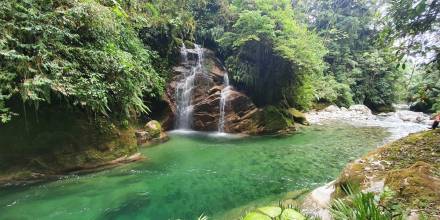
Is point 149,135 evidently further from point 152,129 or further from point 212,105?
point 212,105

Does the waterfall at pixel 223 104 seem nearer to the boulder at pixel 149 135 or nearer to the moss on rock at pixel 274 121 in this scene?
the moss on rock at pixel 274 121

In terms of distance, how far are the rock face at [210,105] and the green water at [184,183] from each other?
399 centimetres

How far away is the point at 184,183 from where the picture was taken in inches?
285

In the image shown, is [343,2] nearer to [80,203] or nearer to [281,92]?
[281,92]

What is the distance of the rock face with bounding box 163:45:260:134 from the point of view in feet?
52.5

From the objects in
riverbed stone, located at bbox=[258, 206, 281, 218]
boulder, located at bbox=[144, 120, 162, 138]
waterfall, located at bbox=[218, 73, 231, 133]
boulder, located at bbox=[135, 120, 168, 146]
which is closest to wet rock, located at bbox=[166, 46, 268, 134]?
waterfall, located at bbox=[218, 73, 231, 133]

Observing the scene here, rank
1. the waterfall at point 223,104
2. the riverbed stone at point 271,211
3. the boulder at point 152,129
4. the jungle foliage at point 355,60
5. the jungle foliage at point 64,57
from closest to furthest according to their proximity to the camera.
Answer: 1. the riverbed stone at point 271,211
2. the jungle foliage at point 64,57
3. the boulder at point 152,129
4. the waterfall at point 223,104
5. the jungle foliage at point 355,60

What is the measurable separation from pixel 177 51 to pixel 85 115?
30.5 feet

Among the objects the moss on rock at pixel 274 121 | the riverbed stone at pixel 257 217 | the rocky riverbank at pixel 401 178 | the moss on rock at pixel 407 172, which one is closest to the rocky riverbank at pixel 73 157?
the rocky riverbank at pixel 401 178

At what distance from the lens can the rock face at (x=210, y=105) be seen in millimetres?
16000

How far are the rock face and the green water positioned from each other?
157 inches

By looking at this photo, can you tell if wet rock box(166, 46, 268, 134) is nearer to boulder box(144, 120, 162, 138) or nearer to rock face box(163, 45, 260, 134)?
rock face box(163, 45, 260, 134)

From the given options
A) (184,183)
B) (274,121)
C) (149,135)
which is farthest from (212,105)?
(184,183)

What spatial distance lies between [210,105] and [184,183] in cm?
930
